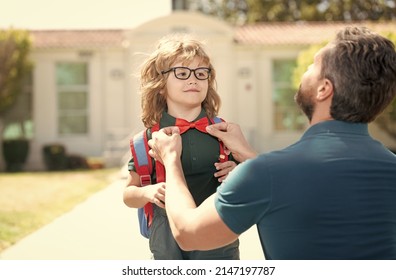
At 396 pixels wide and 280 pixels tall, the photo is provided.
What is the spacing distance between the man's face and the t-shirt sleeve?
0.19m

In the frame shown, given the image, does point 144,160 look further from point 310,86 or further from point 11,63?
point 11,63

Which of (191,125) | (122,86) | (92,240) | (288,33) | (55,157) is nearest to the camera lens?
(191,125)

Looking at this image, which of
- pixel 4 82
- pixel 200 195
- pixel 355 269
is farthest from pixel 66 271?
pixel 4 82

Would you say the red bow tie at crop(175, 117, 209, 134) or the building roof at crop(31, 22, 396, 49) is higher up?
the building roof at crop(31, 22, 396, 49)

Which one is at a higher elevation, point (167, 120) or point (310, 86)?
point (310, 86)

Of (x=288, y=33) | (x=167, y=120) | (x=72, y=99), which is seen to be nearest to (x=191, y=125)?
(x=167, y=120)

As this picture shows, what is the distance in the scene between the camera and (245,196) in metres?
1.23

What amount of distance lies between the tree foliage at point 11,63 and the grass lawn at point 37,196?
2389 millimetres

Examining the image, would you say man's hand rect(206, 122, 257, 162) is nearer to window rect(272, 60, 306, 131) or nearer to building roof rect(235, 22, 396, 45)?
building roof rect(235, 22, 396, 45)

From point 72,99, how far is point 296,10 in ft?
40.2

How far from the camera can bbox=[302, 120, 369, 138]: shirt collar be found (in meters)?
1.28

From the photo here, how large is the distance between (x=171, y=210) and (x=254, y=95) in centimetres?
1222

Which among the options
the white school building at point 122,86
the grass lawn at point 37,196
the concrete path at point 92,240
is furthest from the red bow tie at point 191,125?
the white school building at point 122,86

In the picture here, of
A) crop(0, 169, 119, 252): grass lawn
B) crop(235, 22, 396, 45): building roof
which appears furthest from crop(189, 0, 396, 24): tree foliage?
crop(0, 169, 119, 252): grass lawn
